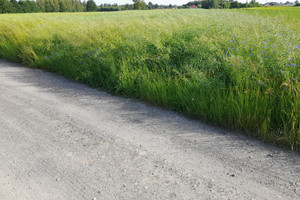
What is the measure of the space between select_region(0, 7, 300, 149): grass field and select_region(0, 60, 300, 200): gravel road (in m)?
0.35

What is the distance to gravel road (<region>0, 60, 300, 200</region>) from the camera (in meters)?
2.68

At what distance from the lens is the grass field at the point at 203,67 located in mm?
3908

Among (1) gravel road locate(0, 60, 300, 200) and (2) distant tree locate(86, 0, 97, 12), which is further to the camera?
(2) distant tree locate(86, 0, 97, 12)

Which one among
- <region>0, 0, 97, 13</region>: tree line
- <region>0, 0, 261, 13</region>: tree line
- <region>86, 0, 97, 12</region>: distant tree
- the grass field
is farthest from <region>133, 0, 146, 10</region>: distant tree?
the grass field

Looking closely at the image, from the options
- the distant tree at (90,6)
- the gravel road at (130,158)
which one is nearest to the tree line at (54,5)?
the distant tree at (90,6)

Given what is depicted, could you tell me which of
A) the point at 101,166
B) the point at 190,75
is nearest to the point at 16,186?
the point at 101,166

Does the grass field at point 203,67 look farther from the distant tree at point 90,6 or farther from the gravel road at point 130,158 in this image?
the distant tree at point 90,6

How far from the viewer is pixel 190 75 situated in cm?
527

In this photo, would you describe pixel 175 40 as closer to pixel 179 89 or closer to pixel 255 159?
pixel 179 89

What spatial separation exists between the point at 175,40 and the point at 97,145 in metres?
4.11

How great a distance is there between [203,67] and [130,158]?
2905 mm

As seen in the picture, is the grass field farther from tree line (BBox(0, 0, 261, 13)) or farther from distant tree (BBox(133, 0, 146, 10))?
distant tree (BBox(133, 0, 146, 10))

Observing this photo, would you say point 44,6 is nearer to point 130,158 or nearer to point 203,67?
point 203,67

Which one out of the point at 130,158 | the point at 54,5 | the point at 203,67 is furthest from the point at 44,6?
the point at 130,158
